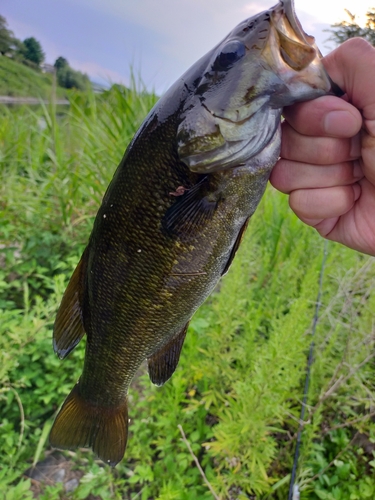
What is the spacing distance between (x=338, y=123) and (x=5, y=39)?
4.37m

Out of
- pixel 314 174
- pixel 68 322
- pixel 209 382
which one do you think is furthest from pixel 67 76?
pixel 314 174

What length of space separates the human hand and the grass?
43cm

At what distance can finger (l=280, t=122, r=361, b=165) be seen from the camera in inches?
41.3

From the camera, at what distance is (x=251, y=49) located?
0.87 meters

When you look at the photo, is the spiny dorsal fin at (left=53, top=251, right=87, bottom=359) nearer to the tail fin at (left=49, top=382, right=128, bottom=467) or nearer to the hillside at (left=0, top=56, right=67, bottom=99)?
the tail fin at (left=49, top=382, right=128, bottom=467)

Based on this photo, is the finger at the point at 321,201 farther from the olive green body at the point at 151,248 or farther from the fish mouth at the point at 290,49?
the fish mouth at the point at 290,49

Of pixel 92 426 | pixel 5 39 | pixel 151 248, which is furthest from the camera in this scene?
pixel 5 39

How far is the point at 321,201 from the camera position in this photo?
114 centimetres

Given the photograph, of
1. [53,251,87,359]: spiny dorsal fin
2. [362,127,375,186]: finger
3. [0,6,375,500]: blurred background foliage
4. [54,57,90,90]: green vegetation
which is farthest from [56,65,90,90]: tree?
[362,127,375,186]: finger

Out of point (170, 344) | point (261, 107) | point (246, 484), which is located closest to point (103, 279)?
point (170, 344)

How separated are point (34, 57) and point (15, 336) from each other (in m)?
4.13

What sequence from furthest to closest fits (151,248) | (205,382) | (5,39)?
(5,39)
(205,382)
(151,248)

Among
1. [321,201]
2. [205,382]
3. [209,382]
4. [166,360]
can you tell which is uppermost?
[321,201]

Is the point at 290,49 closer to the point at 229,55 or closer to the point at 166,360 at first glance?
the point at 229,55
